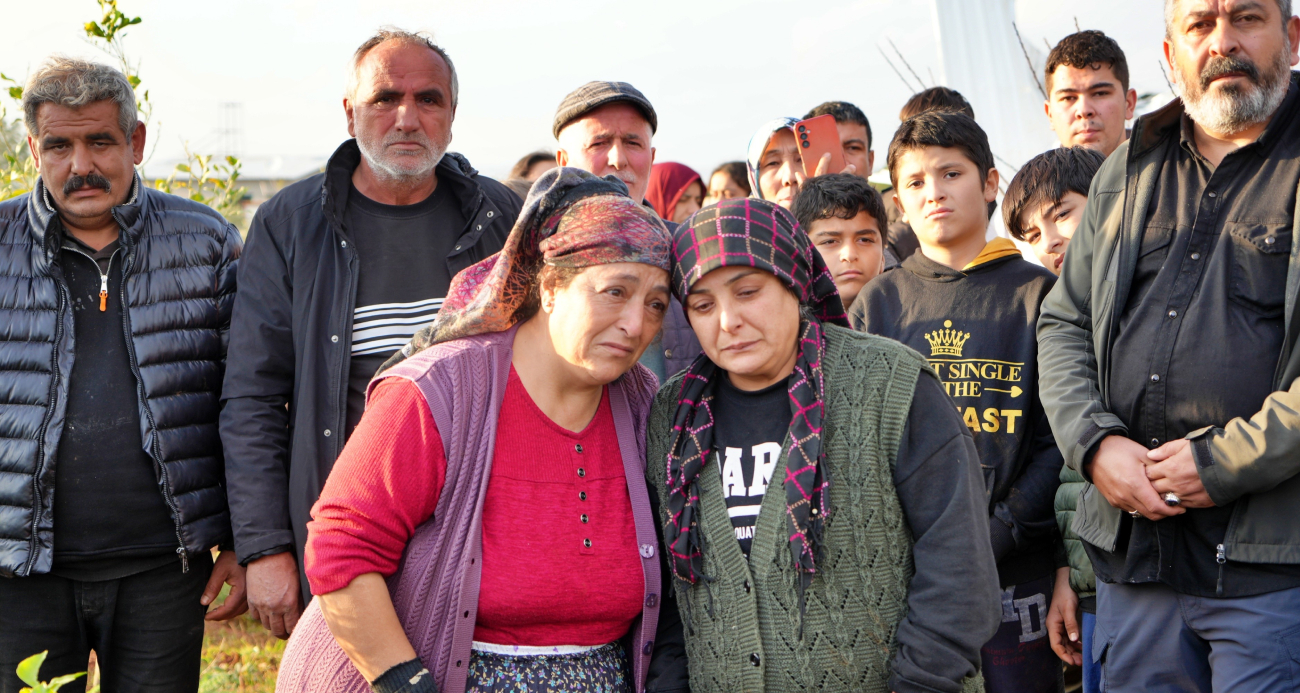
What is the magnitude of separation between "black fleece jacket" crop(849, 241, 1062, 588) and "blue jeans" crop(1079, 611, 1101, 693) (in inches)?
8.5

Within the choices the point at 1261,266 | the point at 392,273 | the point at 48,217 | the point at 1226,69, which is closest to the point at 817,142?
the point at 1226,69

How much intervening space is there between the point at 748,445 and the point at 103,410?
2215mm

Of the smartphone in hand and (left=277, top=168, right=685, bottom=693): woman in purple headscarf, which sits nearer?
(left=277, top=168, right=685, bottom=693): woman in purple headscarf

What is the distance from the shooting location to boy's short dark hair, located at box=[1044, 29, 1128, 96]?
14.0 ft

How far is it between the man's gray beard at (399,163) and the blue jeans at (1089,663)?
8.37 ft

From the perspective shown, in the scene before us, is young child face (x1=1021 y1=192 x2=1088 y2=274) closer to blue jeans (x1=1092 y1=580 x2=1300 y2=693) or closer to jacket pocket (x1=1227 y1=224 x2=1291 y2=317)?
jacket pocket (x1=1227 y1=224 x2=1291 y2=317)

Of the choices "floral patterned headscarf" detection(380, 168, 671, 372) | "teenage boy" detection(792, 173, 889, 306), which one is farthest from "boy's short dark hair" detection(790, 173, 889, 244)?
"floral patterned headscarf" detection(380, 168, 671, 372)

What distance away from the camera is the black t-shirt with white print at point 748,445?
2178 mm

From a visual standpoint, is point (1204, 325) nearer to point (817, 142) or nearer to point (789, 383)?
point (789, 383)

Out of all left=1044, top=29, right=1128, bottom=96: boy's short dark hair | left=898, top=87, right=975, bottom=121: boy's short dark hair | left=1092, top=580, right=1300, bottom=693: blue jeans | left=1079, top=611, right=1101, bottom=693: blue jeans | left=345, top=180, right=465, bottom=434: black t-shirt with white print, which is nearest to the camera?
left=1092, top=580, right=1300, bottom=693: blue jeans

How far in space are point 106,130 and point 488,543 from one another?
7.13ft

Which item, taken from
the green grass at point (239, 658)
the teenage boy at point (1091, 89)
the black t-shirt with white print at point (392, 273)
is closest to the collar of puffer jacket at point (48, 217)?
the black t-shirt with white print at point (392, 273)

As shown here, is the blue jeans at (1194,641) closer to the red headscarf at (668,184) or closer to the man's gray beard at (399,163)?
the man's gray beard at (399,163)

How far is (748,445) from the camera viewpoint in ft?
7.33
